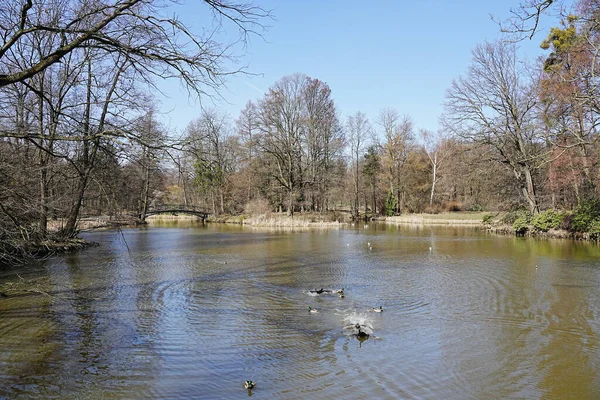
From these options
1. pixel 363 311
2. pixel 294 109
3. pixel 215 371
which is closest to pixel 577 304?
pixel 363 311

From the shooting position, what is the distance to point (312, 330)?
24.2ft

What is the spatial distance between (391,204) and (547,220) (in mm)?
21945

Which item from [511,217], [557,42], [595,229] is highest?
→ [557,42]

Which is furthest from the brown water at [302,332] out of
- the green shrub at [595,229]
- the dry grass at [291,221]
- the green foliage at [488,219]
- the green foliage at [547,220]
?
the dry grass at [291,221]

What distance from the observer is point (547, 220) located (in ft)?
77.8

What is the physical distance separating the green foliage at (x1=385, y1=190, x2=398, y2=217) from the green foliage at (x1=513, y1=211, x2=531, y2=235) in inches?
746

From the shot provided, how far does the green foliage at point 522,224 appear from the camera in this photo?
2545 centimetres

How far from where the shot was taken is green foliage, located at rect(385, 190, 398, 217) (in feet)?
148

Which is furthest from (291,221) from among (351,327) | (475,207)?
(351,327)

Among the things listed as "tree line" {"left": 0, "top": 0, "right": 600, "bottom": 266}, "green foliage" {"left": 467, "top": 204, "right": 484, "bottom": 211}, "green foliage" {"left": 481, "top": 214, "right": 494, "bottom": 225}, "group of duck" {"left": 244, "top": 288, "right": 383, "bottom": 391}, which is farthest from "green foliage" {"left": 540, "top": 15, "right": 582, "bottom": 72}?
"green foliage" {"left": 467, "top": 204, "right": 484, "bottom": 211}

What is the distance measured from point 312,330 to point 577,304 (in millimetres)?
5635

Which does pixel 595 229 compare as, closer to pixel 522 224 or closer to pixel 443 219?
pixel 522 224

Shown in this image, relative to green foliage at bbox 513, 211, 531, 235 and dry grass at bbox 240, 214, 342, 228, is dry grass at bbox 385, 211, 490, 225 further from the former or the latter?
green foliage at bbox 513, 211, 531, 235

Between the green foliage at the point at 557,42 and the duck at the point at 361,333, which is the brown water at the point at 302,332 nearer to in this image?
the duck at the point at 361,333
